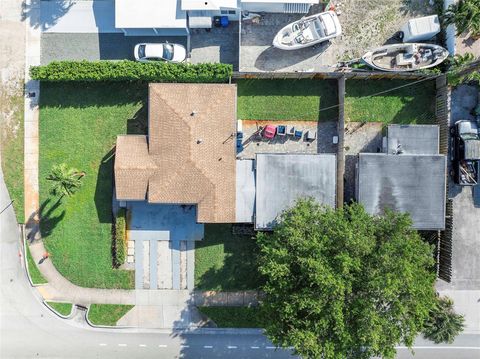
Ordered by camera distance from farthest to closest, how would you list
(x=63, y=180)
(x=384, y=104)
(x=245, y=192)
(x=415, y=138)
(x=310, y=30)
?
1. (x=384, y=104)
2. (x=310, y=30)
3. (x=415, y=138)
4. (x=245, y=192)
5. (x=63, y=180)

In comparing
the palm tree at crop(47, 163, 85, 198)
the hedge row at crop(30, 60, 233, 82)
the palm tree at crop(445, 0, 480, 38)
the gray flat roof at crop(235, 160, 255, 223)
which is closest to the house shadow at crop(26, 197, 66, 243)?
the palm tree at crop(47, 163, 85, 198)

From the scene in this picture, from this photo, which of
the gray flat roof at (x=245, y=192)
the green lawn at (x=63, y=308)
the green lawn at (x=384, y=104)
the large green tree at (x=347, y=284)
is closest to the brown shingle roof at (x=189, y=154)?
the gray flat roof at (x=245, y=192)

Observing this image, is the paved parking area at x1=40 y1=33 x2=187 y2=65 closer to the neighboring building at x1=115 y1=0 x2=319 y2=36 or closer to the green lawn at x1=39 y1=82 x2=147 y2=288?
the neighboring building at x1=115 y1=0 x2=319 y2=36

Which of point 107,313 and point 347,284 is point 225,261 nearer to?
point 107,313

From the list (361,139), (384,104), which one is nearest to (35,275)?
(361,139)

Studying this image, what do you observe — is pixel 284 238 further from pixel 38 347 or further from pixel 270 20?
pixel 38 347

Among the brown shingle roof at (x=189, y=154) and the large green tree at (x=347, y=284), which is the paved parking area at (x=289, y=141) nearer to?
the brown shingle roof at (x=189, y=154)

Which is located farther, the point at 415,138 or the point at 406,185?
the point at 415,138
